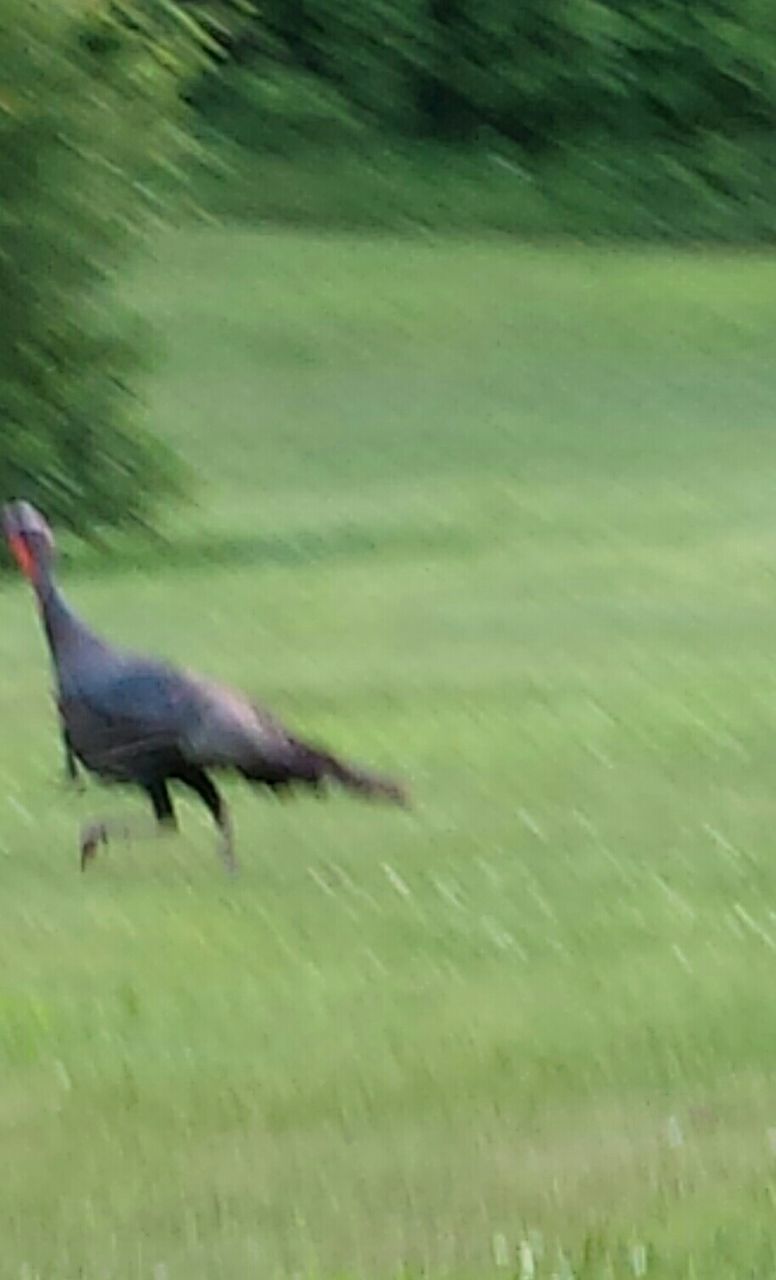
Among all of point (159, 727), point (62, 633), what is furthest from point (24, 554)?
point (159, 727)

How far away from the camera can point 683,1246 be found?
18.1ft

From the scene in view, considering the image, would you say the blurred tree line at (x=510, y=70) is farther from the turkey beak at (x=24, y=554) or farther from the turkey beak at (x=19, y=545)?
the turkey beak at (x=24, y=554)

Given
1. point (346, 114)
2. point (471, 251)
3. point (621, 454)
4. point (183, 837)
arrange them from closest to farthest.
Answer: point (183, 837)
point (621, 454)
point (471, 251)
point (346, 114)

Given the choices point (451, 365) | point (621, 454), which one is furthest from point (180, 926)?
point (451, 365)

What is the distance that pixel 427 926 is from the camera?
25.4ft

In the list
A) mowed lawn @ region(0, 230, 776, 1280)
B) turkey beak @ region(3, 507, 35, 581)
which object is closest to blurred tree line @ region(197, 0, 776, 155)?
mowed lawn @ region(0, 230, 776, 1280)

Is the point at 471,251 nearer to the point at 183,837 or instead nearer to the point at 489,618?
the point at 489,618

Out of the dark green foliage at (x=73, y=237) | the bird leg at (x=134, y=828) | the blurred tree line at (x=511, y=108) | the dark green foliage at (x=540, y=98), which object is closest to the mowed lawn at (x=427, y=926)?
the bird leg at (x=134, y=828)

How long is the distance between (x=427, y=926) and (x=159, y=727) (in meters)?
0.69

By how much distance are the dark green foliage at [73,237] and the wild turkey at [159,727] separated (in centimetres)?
824

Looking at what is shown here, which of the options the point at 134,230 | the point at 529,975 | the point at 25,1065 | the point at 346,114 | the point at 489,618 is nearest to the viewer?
the point at 25,1065

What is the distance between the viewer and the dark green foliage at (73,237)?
16.1 meters

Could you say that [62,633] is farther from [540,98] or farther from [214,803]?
[540,98]

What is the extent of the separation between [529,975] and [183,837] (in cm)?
140
